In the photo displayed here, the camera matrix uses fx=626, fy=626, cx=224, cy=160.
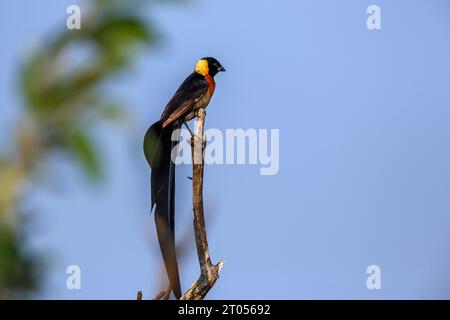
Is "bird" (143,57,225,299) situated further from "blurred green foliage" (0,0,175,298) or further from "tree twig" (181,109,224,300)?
"blurred green foliage" (0,0,175,298)

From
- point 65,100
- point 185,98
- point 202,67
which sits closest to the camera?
point 65,100

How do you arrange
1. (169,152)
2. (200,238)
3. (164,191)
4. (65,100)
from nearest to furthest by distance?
(65,100), (200,238), (164,191), (169,152)

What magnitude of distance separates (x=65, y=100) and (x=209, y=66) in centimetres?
549

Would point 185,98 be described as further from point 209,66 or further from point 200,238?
point 200,238

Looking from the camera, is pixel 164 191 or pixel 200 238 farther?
pixel 164 191

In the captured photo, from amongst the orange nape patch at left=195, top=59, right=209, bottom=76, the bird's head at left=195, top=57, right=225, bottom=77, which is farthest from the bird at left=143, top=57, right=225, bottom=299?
the bird's head at left=195, top=57, right=225, bottom=77

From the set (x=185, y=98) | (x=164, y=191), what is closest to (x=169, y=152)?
(x=164, y=191)

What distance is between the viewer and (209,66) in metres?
6.20
